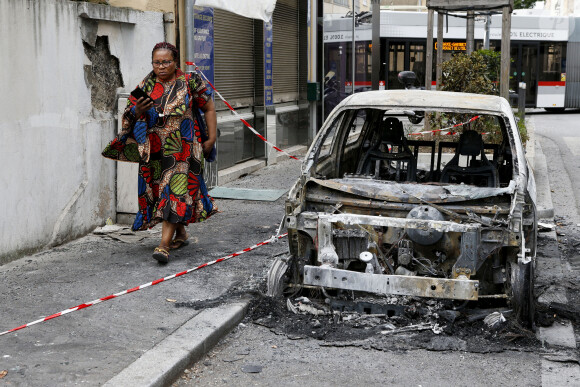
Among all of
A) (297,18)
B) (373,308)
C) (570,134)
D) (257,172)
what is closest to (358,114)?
(373,308)

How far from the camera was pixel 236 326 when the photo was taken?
5.47 metres

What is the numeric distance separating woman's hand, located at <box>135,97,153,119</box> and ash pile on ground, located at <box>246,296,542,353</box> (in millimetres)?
1925

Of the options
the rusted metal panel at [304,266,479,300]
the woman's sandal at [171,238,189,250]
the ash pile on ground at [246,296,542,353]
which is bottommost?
the ash pile on ground at [246,296,542,353]

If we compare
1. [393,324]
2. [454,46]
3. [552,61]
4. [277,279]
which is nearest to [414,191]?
[393,324]

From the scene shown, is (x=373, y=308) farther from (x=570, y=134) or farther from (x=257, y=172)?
(x=570, y=134)

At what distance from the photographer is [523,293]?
5.14m

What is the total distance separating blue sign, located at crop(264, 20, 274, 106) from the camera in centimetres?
1296

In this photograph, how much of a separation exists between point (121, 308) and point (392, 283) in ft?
6.22

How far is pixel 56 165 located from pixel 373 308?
339 centimetres

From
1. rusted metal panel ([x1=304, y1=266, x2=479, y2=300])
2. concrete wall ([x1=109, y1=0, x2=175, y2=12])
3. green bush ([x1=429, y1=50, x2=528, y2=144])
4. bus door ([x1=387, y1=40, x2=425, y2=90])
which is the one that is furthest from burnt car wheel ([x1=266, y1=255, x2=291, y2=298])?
bus door ([x1=387, y1=40, x2=425, y2=90])

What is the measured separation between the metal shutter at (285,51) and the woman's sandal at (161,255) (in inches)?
307

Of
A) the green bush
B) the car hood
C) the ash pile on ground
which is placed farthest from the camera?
the green bush

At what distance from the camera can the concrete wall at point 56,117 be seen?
6555mm

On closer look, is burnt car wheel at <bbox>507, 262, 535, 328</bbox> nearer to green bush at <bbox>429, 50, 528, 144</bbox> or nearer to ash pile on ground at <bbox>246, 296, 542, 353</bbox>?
ash pile on ground at <bbox>246, 296, 542, 353</bbox>
